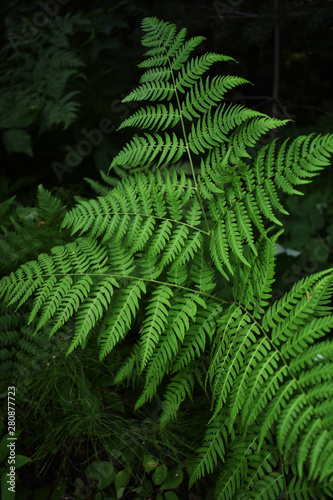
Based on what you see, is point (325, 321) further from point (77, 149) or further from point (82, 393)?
point (77, 149)

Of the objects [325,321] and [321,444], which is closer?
[321,444]

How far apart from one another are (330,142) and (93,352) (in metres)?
1.74

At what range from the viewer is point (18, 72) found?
3346mm

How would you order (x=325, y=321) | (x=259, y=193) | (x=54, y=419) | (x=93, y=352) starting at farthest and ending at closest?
(x=93, y=352) → (x=54, y=419) → (x=259, y=193) → (x=325, y=321)

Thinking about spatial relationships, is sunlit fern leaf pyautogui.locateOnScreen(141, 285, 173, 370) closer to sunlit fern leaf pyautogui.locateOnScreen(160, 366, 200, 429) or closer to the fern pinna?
the fern pinna

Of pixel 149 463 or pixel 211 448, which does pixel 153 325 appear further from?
pixel 149 463

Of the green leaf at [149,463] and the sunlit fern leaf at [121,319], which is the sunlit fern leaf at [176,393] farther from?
the sunlit fern leaf at [121,319]

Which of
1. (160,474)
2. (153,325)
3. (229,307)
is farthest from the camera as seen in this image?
(160,474)

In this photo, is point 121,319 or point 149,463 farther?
point 149,463

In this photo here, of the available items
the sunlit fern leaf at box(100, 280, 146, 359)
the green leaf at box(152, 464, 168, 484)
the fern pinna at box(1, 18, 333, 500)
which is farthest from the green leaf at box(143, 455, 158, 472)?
the sunlit fern leaf at box(100, 280, 146, 359)

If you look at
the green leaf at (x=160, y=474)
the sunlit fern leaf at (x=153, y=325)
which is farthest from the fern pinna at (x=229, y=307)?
the green leaf at (x=160, y=474)

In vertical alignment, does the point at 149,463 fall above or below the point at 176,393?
below

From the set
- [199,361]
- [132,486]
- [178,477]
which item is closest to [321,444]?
[199,361]

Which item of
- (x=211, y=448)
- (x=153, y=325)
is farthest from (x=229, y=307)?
(x=211, y=448)
